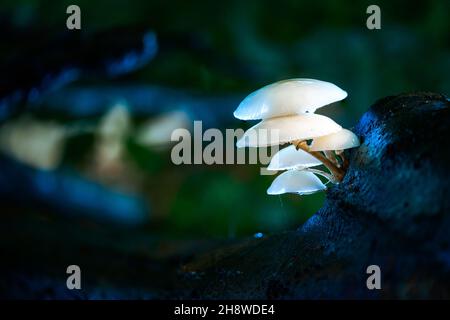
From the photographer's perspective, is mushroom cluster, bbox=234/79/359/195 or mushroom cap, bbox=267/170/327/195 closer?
mushroom cluster, bbox=234/79/359/195

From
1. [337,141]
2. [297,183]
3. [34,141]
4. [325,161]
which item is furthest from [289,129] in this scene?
[34,141]

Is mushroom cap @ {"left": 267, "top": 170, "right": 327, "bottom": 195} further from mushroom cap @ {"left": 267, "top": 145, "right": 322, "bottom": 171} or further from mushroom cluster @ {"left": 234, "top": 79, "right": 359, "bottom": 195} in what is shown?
mushroom cluster @ {"left": 234, "top": 79, "right": 359, "bottom": 195}

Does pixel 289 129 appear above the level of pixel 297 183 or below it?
above

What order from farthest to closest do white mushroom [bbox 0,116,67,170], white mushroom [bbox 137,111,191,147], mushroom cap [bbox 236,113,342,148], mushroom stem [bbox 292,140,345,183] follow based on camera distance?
white mushroom [bbox 137,111,191,147], white mushroom [bbox 0,116,67,170], mushroom stem [bbox 292,140,345,183], mushroom cap [bbox 236,113,342,148]

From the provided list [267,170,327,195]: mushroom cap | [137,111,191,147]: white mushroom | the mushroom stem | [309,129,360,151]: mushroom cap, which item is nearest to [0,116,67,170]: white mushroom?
[137,111,191,147]: white mushroom

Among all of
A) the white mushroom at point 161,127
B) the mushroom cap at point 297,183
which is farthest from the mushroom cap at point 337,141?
the white mushroom at point 161,127

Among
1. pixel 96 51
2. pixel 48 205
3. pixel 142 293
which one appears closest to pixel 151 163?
pixel 48 205

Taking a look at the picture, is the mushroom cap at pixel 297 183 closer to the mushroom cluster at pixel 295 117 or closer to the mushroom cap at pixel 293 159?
the mushroom cap at pixel 293 159

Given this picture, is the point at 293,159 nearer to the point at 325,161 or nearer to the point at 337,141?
the point at 325,161
